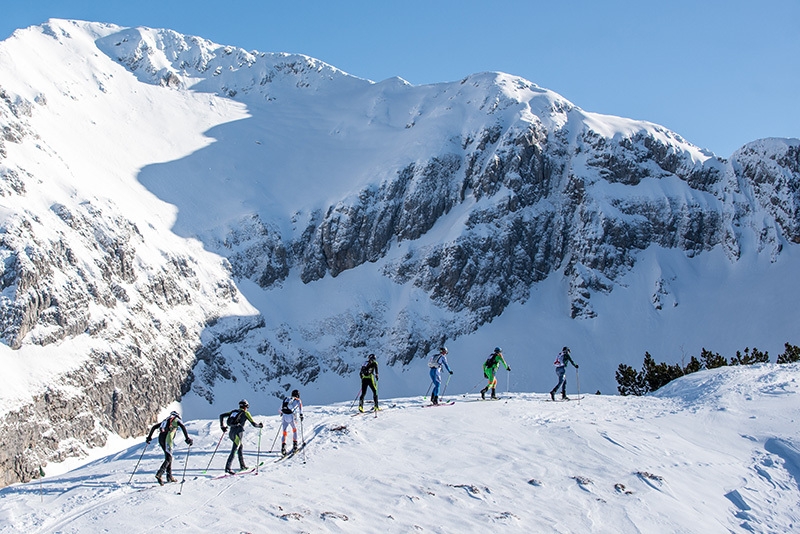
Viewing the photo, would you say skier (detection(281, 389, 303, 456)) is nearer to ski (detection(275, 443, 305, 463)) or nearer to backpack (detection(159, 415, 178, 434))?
ski (detection(275, 443, 305, 463))

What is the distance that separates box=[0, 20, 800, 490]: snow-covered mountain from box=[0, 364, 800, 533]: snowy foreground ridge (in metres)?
53.0

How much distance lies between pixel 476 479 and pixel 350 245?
3472 inches

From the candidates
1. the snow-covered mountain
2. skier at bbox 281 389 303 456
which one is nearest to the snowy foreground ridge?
skier at bbox 281 389 303 456

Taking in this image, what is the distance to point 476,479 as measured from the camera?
18.2 metres

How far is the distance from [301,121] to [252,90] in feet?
60.9

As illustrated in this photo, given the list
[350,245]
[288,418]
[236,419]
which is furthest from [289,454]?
[350,245]

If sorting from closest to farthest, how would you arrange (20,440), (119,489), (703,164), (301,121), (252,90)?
(119,489)
(20,440)
(703,164)
(301,121)
(252,90)

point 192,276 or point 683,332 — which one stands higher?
point 192,276

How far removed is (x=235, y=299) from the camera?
94375mm

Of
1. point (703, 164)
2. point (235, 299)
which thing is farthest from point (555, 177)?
point (235, 299)

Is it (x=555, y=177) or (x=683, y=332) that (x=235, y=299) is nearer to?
(x=555, y=177)

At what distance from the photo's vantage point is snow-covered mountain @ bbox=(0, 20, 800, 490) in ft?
242

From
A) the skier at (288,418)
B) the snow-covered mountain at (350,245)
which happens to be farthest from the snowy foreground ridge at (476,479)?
the snow-covered mountain at (350,245)

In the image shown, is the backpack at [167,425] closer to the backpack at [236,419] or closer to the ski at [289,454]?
the backpack at [236,419]
